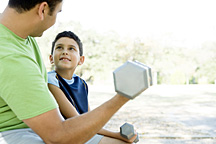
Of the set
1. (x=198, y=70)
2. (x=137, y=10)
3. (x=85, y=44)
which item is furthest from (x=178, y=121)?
(x=137, y=10)

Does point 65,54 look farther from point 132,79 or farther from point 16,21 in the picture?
point 132,79

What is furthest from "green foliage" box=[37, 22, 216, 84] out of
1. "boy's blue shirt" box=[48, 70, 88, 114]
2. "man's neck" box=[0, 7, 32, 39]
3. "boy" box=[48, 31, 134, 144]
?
"man's neck" box=[0, 7, 32, 39]

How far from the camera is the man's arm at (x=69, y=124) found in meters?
1.15

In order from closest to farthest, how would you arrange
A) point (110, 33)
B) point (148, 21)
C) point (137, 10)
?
point (110, 33)
point (148, 21)
point (137, 10)

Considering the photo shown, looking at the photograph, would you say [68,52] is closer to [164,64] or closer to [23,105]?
[23,105]

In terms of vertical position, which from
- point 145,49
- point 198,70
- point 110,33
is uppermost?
point 110,33

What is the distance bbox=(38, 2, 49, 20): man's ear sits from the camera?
1271 mm

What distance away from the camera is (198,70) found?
27906 millimetres

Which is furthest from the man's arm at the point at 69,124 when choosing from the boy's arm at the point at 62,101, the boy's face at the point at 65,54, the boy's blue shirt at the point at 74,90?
the boy's face at the point at 65,54

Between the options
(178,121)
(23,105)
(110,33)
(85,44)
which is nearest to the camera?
(23,105)

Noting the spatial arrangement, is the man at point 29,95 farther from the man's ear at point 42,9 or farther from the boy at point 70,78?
the boy at point 70,78

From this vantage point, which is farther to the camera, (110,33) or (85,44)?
(110,33)

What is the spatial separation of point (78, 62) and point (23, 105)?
1052mm

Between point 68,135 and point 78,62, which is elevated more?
point 78,62
